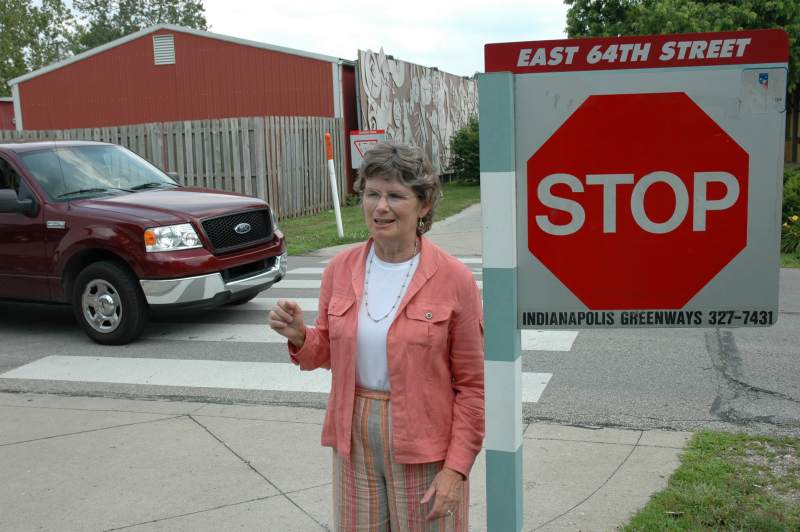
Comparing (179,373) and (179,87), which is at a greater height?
(179,87)

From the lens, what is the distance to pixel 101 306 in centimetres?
782

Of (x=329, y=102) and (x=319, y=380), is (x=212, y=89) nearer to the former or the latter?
(x=329, y=102)

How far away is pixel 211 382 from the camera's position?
21.5 feet

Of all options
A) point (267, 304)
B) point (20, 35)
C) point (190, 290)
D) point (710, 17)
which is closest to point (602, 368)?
point (190, 290)

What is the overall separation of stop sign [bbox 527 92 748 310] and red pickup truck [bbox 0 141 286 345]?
5833 millimetres

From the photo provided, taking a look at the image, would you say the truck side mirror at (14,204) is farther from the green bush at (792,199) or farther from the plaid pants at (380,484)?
the green bush at (792,199)

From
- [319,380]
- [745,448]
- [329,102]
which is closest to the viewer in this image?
[745,448]

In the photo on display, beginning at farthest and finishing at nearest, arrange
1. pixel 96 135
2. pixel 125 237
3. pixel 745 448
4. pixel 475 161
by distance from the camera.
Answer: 1. pixel 475 161
2. pixel 96 135
3. pixel 125 237
4. pixel 745 448

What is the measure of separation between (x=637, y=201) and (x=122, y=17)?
8117 cm

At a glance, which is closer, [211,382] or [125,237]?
[211,382]

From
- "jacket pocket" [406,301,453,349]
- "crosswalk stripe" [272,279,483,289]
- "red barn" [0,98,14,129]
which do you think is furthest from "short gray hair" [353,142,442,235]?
"red barn" [0,98,14,129]

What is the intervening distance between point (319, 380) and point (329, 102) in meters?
18.1

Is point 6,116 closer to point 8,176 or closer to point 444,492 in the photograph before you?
point 8,176

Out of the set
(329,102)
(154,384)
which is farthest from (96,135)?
(154,384)
